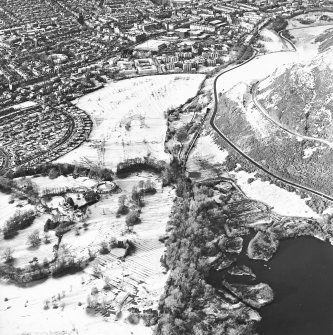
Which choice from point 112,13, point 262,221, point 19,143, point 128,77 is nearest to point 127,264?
point 262,221

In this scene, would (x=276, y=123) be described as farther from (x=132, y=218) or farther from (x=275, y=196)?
(x=132, y=218)

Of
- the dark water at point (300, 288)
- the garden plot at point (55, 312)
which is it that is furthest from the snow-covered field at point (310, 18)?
the garden plot at point (55, 312)

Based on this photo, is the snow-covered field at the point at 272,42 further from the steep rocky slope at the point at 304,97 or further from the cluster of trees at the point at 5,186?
the cluster of trees at the point at 5,186

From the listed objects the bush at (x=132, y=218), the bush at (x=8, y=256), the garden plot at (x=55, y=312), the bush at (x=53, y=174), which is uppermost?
the bush at (x=53, y=174)

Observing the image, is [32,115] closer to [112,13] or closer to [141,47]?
[141,47]

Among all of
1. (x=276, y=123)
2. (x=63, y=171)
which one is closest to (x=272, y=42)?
(x=276, y=123)

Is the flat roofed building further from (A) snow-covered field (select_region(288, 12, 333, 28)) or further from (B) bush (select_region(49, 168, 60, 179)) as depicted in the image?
(B) bush (select_region(49, 168, 60, 179))

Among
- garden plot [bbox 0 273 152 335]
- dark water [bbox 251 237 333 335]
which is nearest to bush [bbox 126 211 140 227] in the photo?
garden plot [bbox 0 273 152 335]
